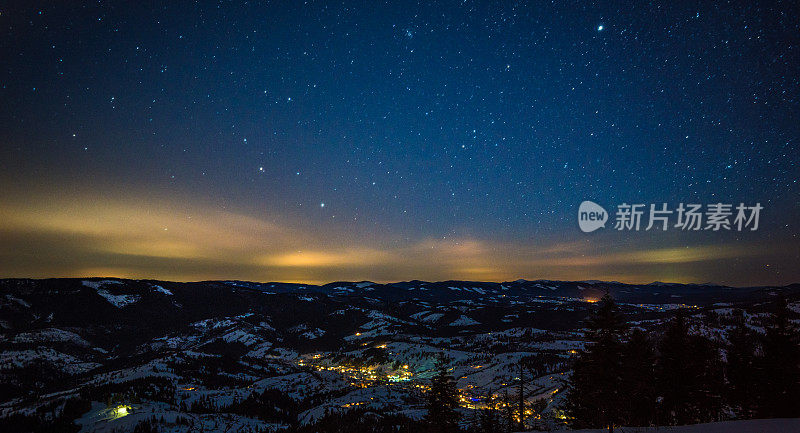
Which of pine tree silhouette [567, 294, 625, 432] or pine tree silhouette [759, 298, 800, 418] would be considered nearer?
pine tree silhouette [567, 294, 625, 432]

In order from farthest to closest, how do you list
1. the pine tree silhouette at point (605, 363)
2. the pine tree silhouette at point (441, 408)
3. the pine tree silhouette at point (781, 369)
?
the pine tree silhouette at point (441, 408)
the pine tree silhouette at point (781, 369)
the pine tree silhouette at point (605, 363)

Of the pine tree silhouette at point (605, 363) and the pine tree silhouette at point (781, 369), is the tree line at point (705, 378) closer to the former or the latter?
the pine tree silhouette at point (781, 369)

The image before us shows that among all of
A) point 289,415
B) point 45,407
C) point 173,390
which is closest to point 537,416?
point 289,415

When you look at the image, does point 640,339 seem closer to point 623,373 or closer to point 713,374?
point 713,374

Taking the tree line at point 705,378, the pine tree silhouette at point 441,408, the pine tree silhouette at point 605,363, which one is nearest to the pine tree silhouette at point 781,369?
the tree line at point 705,378

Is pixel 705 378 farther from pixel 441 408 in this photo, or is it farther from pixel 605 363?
pixel 441 408

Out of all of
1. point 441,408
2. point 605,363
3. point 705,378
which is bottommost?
point 441,408

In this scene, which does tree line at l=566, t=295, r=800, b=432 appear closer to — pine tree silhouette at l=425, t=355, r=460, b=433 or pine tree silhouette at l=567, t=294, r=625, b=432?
pine tree silhouette at l=567, t=294, r=625, b=432

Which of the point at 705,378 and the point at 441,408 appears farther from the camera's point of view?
the point at 441,408

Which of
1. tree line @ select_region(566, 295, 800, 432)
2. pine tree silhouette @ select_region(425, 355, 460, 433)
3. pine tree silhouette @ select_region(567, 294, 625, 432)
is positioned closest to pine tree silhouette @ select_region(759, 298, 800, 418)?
tree line @ select_region(566, 295, 800, 432)

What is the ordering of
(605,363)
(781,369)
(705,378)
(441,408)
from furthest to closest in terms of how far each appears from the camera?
(441,408), (705,378), (781,369), (605,363)

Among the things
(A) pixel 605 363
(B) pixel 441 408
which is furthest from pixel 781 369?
(B) pixel 441 408

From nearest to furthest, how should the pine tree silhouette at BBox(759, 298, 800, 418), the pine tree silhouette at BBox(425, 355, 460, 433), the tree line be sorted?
1. the pine tree silhouette at BBox(759, 298, 800, 418)
2. the tree line
3. the pine tree silhouette at BBox(425, 355, 460, 433)

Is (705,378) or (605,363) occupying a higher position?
(605,363)
